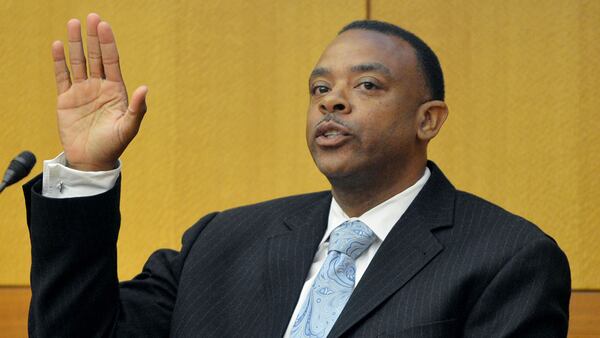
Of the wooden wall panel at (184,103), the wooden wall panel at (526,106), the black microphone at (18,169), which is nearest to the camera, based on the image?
the black microphone at (18,169)

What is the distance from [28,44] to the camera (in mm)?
2822

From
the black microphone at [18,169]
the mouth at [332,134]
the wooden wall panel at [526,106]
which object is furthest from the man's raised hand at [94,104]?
the wooden wall panel at [526,106]

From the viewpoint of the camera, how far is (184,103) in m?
2.80

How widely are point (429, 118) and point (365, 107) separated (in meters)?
0.17

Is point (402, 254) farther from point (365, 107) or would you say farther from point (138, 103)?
point (138, 103)

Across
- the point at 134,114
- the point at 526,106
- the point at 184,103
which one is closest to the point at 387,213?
the point at 134,114

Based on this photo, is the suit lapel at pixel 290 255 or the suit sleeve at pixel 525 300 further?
the suit lapel at pixel 290 255

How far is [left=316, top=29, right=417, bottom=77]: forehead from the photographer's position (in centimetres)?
197

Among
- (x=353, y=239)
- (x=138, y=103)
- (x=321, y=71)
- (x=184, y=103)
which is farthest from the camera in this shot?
(x=184, y=103)

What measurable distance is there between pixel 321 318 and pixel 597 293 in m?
1.11

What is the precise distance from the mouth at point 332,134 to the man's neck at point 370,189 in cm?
9

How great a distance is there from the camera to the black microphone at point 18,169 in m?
1.62

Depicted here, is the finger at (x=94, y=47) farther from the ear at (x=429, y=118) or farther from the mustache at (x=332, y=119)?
the ear at (x=429, y=118)

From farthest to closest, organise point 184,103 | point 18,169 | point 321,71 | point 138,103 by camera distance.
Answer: point 184,103, point 321,71, point 138,103, point 18,169
